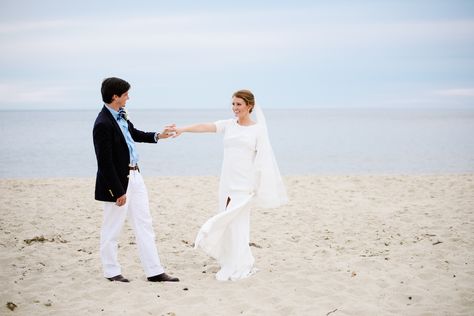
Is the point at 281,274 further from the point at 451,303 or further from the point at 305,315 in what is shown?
the point at 451,303

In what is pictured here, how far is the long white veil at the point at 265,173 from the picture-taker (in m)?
5.61

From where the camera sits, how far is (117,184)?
4949mm

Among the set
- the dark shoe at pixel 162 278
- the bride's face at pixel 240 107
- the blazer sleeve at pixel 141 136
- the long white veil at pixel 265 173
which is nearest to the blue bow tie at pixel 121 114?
the blazer sleeve at pixel 141 136

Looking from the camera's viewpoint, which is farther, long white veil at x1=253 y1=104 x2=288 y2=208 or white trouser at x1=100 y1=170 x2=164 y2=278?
long white veil at x1=253 y1=104 x2=288 y2=208

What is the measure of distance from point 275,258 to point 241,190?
138cm

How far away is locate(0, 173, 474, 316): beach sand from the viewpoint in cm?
473

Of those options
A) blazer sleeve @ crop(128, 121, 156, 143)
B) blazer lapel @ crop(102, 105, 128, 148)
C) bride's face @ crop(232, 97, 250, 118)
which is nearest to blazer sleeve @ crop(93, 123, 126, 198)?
blazer lapel @ crop(102, 105, 128, 148)

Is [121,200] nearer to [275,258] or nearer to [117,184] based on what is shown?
[117,184]

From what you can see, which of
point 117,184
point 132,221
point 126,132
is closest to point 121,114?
point 126,132

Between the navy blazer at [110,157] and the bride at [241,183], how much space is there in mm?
951

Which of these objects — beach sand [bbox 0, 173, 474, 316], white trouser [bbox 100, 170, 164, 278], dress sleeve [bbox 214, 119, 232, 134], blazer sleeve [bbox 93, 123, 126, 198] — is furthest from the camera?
dress sleeve [bbox 214, 119, 232, 134]

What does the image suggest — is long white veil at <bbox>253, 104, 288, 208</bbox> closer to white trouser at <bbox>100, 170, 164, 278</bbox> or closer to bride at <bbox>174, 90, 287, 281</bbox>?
bride at <bbox>174, 90, 287, 281</bbox>

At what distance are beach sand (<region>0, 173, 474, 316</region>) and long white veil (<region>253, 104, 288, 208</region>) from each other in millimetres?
922

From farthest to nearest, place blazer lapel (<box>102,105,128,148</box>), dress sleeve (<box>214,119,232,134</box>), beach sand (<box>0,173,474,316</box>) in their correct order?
1. dress sleeve (<box>214,119,232,134</box>)
2. blazer lapel (<box>102,105,128,148</box>)
3. beach sand (<box>0,173,474,316</box>)
